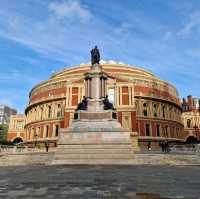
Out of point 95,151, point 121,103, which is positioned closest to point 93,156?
point 95,151

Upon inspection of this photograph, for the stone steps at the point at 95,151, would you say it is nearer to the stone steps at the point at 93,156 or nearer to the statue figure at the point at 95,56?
the stone steps at the point at 93,156

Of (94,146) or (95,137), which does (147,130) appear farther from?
(94,146)

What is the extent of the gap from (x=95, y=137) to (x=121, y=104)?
30.0m

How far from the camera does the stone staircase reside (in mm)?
→ 18438

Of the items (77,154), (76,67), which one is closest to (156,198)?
(77,154)

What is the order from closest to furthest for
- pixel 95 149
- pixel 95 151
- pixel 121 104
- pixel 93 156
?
pixel 93 156, pixel 95 151, pixel 95 149, pixel 121 104

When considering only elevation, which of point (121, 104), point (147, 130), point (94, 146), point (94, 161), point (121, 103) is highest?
point (121, 103)

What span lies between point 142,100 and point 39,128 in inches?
1075

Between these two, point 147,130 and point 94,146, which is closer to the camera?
point 94,146

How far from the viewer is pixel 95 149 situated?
19781mm

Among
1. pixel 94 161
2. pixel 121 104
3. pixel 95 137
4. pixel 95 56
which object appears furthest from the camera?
pixel 121 104

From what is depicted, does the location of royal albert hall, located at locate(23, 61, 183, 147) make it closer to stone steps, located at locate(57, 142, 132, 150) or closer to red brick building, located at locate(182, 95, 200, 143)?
red brick building, located at locate(182, 95, 200, 143)

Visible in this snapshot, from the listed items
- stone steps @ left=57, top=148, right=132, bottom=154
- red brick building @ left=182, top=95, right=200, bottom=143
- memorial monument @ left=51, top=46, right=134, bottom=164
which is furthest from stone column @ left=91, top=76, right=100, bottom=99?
red brick building @ left=182, top=95, right=200, bottom=143

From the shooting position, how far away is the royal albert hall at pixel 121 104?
169 feet
